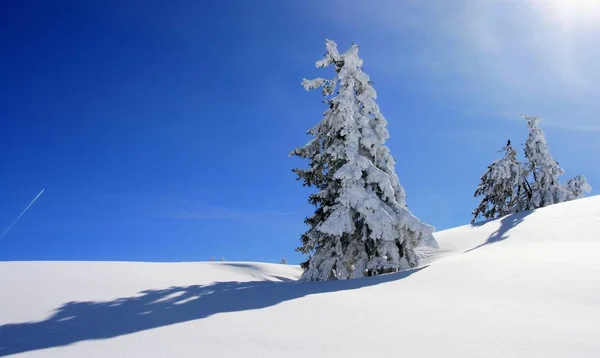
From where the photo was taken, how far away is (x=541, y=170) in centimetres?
3098

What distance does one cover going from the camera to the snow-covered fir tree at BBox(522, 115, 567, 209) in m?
30.6

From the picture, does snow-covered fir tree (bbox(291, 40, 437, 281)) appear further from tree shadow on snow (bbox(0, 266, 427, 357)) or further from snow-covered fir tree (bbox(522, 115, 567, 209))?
snow-covered fir tree (bbox(522, 115, 567, 209))

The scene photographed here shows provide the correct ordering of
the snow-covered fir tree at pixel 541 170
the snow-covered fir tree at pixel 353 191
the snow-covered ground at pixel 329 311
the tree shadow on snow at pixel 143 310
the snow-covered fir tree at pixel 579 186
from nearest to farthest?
the snow-covered ground at pixel 329 311, the tree shadow on snow at pixel 143 310, the snow-covered fir tree at pixel 353 191, the snow-covered fir tree at pixel 541 170, the snow-covered fir tree at pixel 579 186

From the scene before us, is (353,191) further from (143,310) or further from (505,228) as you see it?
(143,310)

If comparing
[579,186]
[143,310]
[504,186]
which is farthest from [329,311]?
[579,186]

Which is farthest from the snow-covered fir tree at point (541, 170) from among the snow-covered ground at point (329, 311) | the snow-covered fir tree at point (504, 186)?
the snow-covered ground at point (329, 311)

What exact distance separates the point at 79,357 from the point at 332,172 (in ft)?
37.0

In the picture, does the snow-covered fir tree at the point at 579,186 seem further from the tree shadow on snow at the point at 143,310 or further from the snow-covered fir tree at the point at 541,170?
the tree shadow on snow at the point at 143,310

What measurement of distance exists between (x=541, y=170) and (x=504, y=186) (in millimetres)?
2887

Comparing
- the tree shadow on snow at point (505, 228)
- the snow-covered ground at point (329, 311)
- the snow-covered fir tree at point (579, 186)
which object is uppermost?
the snow-covered fir tree at point (579, 186)

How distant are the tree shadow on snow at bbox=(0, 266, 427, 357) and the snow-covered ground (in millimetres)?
24

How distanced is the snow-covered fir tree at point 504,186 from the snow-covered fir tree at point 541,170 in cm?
90

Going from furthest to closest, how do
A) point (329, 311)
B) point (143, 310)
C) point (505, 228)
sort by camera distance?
point (505, 228) < point (143, 310) < point (329, 311)

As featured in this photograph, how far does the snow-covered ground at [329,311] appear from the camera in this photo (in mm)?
4946
